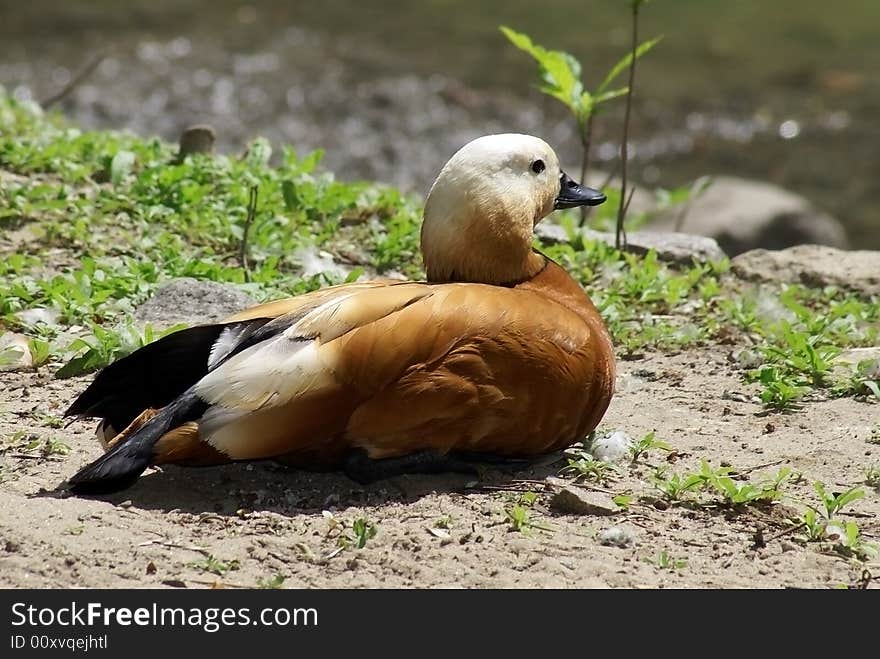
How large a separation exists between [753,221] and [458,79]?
3.79 metres

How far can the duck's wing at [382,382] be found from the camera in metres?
3.78

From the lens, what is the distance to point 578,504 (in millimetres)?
3936

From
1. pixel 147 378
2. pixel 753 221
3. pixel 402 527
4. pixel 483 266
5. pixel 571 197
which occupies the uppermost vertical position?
pixel 571 197

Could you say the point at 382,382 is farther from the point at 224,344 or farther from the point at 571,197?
the point at 571,197

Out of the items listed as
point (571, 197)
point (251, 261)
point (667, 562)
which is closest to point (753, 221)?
point (251, 261)

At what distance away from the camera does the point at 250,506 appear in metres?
3.96

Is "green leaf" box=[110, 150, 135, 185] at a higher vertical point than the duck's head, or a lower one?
lower

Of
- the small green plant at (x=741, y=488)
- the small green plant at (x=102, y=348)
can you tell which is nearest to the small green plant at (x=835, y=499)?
the small green plant at (x=741, y=488)

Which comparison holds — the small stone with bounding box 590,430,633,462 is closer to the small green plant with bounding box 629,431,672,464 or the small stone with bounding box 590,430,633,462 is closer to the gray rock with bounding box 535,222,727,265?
the small green plant with bounding box 629,431,672,464

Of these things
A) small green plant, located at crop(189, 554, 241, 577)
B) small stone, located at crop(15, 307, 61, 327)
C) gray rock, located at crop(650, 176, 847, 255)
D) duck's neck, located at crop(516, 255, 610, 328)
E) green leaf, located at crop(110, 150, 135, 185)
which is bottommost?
gray rock, located at crop(650, 176, 847, 255)

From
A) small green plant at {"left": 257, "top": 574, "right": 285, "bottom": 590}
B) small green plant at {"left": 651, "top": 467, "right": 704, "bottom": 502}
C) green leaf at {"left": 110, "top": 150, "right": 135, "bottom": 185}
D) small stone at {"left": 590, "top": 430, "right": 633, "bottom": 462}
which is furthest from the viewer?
green leaf at {"left": 110, "top": 150, "right": 135, "bottom": 185}

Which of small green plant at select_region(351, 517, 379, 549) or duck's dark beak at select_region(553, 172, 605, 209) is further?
duck's dark beak at select_region(553, 172, 605, 209)

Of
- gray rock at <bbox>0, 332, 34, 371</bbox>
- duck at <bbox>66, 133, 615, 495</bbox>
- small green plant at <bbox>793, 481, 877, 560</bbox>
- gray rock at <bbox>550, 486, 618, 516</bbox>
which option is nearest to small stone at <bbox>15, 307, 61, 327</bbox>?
gray rock at <bbox>0, 332, 34, 371</bbox>

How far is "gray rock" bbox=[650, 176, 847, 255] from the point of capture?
29.1ft
